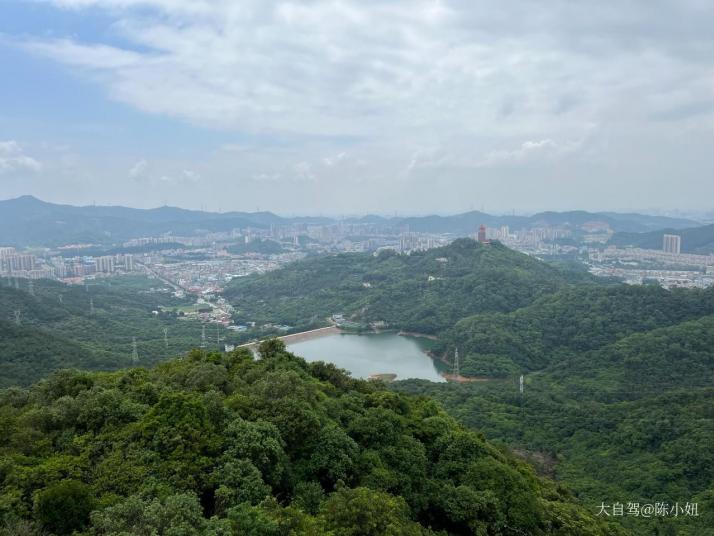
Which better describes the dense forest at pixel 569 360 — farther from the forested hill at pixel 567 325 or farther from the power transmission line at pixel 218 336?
the power transmission line at pixel 218 336

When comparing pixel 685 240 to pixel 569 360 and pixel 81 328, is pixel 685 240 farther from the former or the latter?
pixel 81 328

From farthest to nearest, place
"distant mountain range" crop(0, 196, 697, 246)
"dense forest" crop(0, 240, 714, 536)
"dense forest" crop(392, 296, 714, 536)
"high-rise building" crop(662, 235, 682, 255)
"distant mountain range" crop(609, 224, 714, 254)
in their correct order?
1. "distant mountain range" crop(0, 196, 697, 246)
2. "distant mountain range" crop(609, 224, 714, 254)
3. "high-rise building" crop(662, 235, 682, 255)
4. "dense forest" crop(392, 296, 714, 536)
5. "dense forest" crop(0, 240, 714, 536)

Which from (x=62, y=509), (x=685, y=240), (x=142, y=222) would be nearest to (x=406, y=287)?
(x=62, y=509)

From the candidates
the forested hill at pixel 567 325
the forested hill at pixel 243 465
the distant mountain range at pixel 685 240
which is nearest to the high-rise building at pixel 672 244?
the distant mountain range at pixel 685 240

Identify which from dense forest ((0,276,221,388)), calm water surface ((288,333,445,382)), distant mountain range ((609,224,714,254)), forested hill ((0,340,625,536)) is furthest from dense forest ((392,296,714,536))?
distant mountain range ((609,224,714,254))

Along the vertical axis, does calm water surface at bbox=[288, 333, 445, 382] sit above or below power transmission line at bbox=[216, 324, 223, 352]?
below

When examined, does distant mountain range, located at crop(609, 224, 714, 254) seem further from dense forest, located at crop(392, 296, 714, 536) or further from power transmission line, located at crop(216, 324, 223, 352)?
power transmission line, located at crop(216, 324, 223, 352)

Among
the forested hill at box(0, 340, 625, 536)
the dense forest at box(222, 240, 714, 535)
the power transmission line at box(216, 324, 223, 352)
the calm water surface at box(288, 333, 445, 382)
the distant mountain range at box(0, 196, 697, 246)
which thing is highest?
the distant mountain range at box(0, 196, 697, 246)

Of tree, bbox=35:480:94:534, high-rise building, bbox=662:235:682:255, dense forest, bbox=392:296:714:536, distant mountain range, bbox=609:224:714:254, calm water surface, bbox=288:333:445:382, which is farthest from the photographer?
distant mountain range, bbox=609:224:714:254
